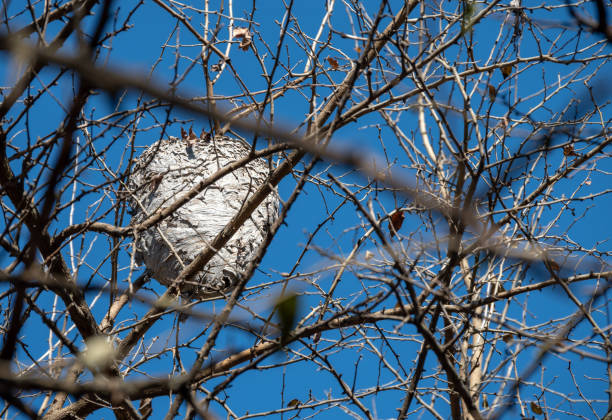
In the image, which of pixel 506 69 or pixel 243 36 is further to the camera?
pixel 243 36

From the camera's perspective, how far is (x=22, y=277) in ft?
3.30

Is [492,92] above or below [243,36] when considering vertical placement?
below

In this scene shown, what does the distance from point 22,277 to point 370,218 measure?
127 centimetres

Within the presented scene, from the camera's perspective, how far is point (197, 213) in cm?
501

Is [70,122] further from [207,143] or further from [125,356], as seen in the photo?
[207,143]

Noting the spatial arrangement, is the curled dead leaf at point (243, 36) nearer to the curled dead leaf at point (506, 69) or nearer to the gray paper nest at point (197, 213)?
the gray paper nest at point (197, 213)

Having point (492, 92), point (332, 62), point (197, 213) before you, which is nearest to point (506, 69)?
point (492, 92)

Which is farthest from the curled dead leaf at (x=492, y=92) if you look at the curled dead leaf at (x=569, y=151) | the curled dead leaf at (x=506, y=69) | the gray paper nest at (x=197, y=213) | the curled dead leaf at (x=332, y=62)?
the gray paper nest at (x=197, y=213)

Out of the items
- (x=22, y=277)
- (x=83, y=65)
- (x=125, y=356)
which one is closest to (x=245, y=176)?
(x=125, y=356)

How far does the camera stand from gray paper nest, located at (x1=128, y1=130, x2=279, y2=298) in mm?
4785

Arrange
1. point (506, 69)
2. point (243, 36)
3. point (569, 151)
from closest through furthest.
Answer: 1. point (506, 69)
2. point (569, 151)
3. point (243, 36)

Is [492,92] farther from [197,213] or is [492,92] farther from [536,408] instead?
[197,213]

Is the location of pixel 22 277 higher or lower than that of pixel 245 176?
lower

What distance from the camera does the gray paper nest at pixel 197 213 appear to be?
15.7 ft
